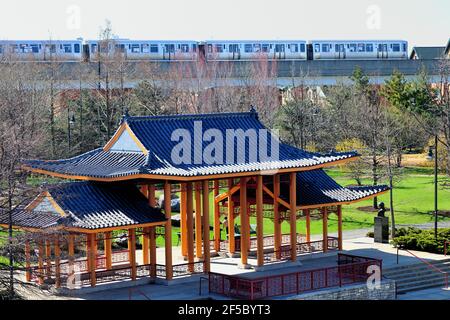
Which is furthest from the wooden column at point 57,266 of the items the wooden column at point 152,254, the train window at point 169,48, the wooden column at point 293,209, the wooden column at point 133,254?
the train window at point 169,48

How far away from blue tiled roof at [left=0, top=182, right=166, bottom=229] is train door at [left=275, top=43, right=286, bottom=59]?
150 feet

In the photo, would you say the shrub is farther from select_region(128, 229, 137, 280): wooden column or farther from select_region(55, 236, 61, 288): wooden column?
select_region(55, 236, 61, 288): wooden column

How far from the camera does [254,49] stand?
240 feet

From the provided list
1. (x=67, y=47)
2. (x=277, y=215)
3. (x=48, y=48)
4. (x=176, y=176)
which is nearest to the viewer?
(x=176, y=176)

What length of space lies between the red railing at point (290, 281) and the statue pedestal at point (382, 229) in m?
5.87

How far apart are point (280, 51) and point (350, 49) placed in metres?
6.58

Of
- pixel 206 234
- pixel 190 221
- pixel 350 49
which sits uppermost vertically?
pixel 350 49

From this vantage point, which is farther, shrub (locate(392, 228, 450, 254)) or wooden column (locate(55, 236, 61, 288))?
shrub (locate(392, 228, 450, 254))

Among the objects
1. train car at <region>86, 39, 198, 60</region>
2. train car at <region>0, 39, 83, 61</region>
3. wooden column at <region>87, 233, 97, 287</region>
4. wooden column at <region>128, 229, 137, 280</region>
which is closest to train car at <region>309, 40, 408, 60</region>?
train car at <region>86, 39, 198, 60</region>

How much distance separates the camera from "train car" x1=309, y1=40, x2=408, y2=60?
78.3 metres

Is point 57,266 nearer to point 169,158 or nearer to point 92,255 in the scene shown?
point 92,255

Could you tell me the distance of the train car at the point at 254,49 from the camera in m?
71.7

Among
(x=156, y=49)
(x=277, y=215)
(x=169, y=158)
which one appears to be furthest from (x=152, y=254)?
(x=156, y=49)
